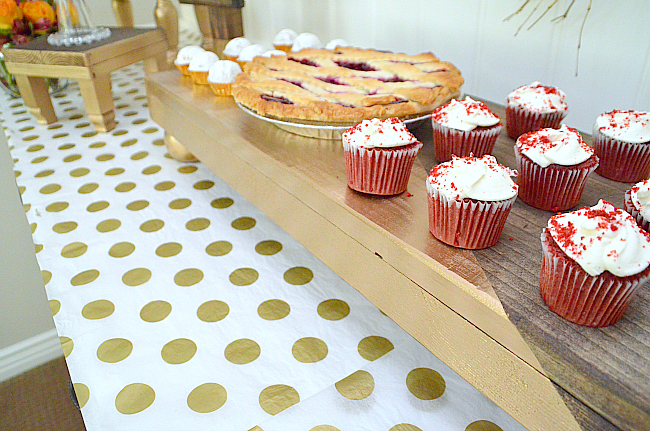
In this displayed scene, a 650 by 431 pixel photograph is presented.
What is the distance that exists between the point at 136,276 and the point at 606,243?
0.75 metres

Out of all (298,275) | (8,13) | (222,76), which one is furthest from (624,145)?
(8,13)

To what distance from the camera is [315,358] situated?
0.70m

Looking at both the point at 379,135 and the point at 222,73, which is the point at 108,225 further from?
the point at 379,135

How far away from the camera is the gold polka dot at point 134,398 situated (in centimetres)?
63

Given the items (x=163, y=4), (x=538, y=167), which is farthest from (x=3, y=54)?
(x=538, y=167)

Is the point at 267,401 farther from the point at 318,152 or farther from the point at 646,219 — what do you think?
the point at 646,219

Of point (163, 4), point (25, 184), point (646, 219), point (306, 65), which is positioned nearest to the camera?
point (646, 219)

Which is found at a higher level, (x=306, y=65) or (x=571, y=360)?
(x=306, y=65)

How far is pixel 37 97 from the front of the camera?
59.2 inches

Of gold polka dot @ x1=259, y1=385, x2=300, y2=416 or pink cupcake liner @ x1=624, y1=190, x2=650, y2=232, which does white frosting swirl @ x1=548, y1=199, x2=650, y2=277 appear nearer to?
pink cupcake liner @ x1=624, y1=190, x2=650, y2=232

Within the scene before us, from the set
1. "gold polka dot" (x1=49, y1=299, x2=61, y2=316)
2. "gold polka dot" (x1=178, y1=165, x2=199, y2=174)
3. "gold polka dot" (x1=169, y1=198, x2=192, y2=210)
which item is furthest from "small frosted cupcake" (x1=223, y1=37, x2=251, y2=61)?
"gold polka dot" (x1=49, y1=299, x2=61, y2=316)

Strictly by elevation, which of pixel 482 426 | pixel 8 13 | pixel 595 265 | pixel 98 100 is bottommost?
pixel 482 426

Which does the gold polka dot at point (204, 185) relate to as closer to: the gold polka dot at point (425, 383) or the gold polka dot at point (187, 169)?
the gold polka dot at point (187, 169)

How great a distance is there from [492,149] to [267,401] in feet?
1.70
